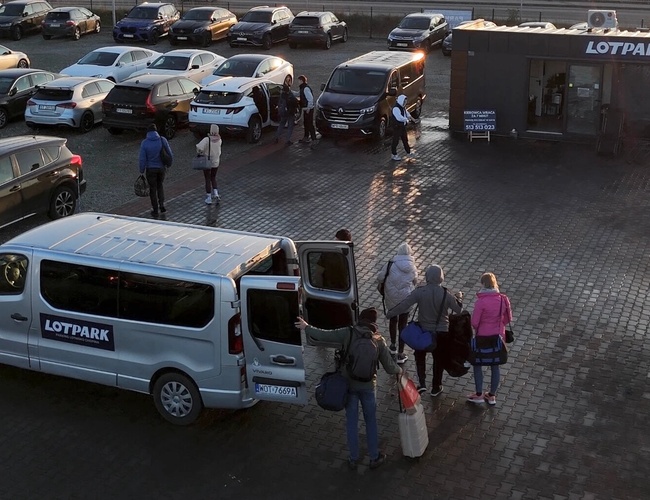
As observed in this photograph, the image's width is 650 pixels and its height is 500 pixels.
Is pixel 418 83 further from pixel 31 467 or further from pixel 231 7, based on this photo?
pixel 231 7

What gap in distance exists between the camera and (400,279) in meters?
11.4

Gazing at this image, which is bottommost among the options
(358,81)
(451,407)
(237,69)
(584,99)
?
(451,407)

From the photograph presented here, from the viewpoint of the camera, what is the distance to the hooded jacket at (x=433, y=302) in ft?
34.2

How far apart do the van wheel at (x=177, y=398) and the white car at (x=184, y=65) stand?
18679 mm

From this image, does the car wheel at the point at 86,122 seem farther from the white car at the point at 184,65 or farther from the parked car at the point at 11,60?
the parked car at the point at 11,60

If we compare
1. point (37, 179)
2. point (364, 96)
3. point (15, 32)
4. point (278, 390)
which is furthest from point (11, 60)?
point (278, 390)

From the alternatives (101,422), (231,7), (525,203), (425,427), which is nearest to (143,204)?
(525,203)

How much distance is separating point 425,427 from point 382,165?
39.5ft

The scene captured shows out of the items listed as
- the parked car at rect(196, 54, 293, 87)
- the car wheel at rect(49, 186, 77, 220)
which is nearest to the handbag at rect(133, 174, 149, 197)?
the car wheel at rect(49, 186, 77, 220)

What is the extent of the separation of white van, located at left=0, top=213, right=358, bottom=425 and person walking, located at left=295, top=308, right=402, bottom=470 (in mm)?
637

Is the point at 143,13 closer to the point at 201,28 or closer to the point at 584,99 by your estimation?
the point at 201,28

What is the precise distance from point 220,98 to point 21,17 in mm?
20628

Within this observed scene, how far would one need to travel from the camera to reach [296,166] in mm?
21000

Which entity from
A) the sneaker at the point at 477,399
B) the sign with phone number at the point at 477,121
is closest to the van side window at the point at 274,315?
the sneaker at the point at 477,399
